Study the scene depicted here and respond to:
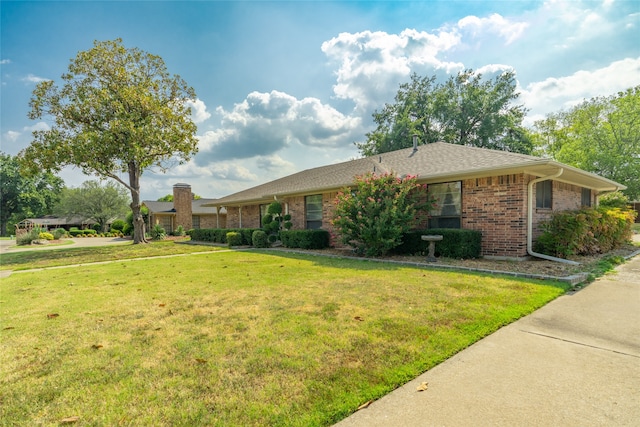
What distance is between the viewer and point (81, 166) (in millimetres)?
15789

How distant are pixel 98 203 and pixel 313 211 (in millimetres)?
37202

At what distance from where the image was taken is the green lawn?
2.12m

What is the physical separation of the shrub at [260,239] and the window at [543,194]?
10.6 m

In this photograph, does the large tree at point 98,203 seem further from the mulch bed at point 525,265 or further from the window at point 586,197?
the window at point 586,197

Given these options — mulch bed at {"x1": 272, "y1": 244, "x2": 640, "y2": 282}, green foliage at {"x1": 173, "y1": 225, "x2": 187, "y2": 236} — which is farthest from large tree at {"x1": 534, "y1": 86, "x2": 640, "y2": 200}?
green foliage at {"x1": 173, "y1": 225, "x2": 187, "y2": 236}

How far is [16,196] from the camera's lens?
45.2 meters

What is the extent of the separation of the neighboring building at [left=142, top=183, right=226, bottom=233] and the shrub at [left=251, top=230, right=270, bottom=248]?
47.5 ft

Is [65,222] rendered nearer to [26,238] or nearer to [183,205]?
[183,205]

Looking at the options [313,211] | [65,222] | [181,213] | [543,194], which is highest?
[543,194]

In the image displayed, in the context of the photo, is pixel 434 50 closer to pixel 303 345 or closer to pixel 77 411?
pixel 303 345

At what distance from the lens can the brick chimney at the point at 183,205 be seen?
28.7m

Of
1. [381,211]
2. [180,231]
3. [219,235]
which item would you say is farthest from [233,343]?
[180,231]

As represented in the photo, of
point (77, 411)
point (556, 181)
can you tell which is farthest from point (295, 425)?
point (556, 181)

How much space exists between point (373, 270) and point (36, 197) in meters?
58.9
